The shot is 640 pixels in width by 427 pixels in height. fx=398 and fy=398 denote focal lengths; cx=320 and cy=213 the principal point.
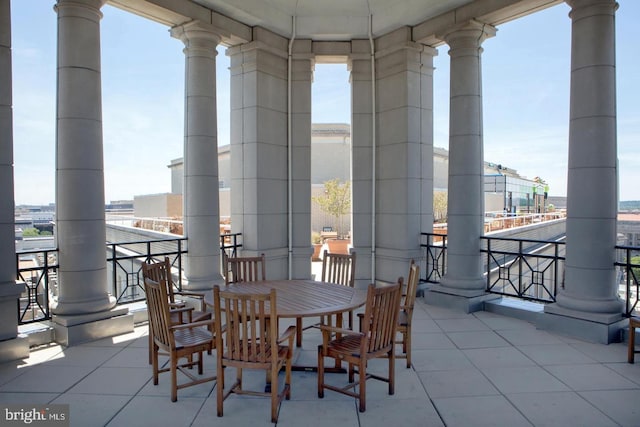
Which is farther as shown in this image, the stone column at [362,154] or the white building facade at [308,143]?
the stone column at [362,154]

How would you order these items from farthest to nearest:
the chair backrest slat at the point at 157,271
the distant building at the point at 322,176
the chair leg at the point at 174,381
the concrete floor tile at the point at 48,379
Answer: the distant building at the point at 322,176
the chair backrest slat at the point at 157,271
the concrete floor tile at the point at 48,379
the chair leg at the point at 174,381

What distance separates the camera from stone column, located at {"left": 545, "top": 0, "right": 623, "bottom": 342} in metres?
4.71

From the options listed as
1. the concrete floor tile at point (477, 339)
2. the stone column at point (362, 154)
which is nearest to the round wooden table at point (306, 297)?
the concrete floor tile at point (477, 339)

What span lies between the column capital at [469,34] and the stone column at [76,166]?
4.91 meters

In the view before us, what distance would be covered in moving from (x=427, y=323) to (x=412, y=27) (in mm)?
4809

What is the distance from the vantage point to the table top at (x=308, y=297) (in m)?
3.36

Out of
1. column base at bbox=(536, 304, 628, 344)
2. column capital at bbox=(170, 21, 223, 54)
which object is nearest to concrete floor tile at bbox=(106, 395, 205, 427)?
column base at bbox=(536, 304, 628, 344)

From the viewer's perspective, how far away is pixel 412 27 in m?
6.70

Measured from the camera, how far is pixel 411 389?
343 centimetres

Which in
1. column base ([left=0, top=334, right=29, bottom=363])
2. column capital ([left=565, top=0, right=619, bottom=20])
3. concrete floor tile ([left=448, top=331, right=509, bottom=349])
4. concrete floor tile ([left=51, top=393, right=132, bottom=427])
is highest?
column capital ([left=565, top=0, right=619, bottom=20])

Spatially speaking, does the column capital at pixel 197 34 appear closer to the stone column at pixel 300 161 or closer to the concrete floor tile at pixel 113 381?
the stone column at pixel 300 161

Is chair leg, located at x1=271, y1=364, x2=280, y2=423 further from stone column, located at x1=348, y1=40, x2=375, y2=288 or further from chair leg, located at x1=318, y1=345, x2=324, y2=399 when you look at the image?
stone column, located at x1=348, y1=40, x2=375, y2=288

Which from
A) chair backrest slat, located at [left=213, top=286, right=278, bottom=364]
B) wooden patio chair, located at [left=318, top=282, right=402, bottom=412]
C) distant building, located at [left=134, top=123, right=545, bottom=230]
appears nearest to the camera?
chair backrest slat, located at [left=213, top=286, right=278, bottom=364]

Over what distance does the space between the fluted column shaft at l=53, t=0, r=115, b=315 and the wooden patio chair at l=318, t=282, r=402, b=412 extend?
3.16 m
